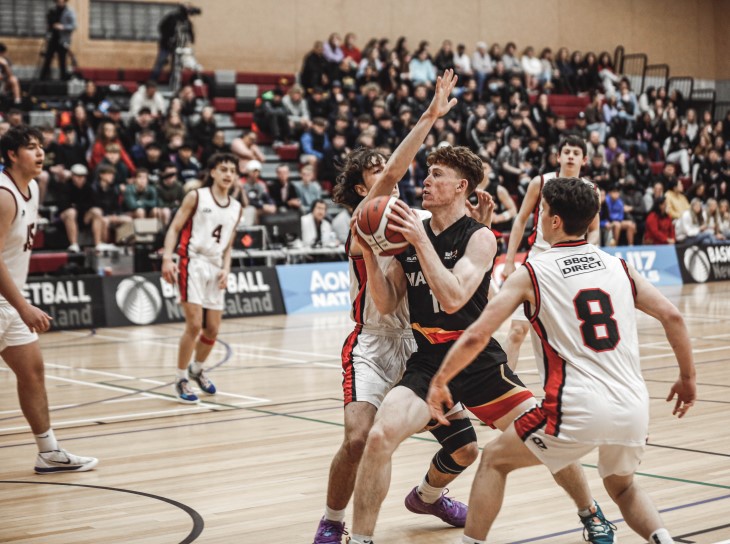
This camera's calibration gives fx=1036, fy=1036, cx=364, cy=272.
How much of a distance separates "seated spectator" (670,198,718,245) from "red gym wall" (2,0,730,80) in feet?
26.5

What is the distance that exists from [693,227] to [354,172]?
1778 cm

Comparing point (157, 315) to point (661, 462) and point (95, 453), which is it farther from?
point (661, 462)

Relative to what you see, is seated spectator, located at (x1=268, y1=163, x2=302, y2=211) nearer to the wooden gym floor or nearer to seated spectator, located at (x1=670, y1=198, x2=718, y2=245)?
the wooden gym floor

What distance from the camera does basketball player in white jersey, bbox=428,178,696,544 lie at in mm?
3969

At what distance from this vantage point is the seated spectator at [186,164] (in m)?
16.9

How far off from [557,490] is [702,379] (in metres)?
4.28

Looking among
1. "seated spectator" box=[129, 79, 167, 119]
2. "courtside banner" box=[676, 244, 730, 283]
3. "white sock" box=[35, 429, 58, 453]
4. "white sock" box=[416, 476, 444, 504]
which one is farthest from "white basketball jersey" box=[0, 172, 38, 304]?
"courtside banner" box=[676, 244, 730, 283]

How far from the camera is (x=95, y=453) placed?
6.95 meters

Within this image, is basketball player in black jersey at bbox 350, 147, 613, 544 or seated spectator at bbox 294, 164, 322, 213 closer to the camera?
basketball player in black jersey at bbox 350, 147, 613, 544

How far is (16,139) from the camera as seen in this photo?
6191 millimetres

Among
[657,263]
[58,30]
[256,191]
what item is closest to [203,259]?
Answer: [256,191]

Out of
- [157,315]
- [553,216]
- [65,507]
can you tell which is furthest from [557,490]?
[157,315]

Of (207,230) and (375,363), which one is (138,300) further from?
(375,363)

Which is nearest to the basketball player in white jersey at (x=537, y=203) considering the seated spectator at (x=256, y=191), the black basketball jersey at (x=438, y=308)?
the black basketball jersey at (x=438, y=308)
